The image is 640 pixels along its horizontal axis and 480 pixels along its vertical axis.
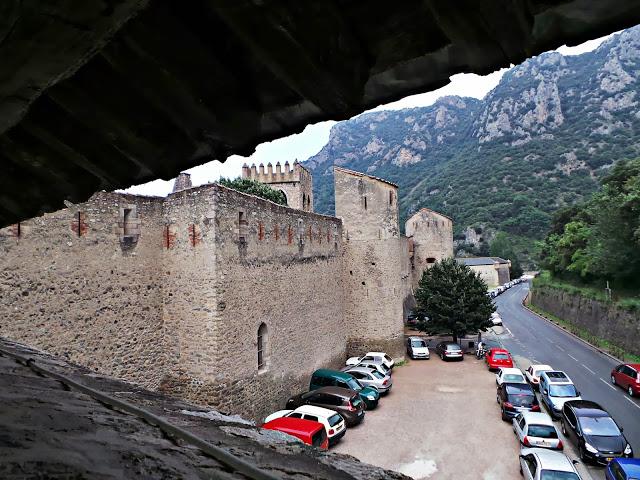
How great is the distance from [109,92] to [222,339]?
36.7 ft

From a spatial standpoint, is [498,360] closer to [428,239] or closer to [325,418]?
[325,418]

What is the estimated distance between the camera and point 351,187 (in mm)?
24125

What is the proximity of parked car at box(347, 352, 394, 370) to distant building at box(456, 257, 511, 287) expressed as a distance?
5301 cm

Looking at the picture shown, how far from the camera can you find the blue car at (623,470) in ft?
32.0

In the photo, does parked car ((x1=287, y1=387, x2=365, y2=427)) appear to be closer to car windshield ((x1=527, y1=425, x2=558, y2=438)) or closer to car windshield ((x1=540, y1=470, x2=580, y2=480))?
car windshield ((x1=527, y1=425, x2=558, y2=438))

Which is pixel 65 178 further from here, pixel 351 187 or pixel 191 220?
pixel 351 187

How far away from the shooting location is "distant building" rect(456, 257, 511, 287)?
7476cm

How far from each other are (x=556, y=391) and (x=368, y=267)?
10275 millimetres

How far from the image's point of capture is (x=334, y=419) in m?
13.4

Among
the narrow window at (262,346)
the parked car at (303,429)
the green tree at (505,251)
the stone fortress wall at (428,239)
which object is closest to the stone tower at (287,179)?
the stone fortress wall at (428,239)

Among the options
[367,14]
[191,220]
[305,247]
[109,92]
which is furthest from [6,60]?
[305,247]

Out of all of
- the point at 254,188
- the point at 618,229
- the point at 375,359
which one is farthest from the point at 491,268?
the point at 375,359

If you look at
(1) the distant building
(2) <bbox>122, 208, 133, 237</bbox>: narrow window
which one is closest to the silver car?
(2) <bbox>122, 208, 133, 237</bbox>: narrow window

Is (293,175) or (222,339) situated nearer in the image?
(222,339)
